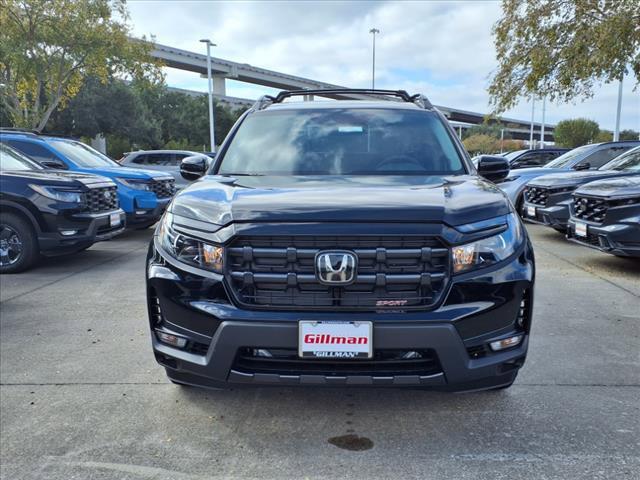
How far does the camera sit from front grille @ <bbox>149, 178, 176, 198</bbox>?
987 cm

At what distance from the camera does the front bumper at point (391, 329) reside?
2.40 m

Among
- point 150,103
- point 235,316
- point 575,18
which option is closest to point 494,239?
point 235,316

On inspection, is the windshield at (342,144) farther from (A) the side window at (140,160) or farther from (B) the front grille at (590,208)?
(A) the side window at (140,160)

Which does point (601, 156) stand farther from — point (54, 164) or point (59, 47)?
point (59, 47)

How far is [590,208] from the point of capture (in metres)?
6.67

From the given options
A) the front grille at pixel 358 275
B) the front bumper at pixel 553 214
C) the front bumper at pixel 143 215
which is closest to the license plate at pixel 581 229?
the front bumper at pixel 553 214

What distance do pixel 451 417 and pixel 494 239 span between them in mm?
1086

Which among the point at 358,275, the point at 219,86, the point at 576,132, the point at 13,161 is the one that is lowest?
the point at 358,275

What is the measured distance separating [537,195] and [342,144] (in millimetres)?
6282

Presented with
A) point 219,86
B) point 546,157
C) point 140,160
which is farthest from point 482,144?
point 140,160

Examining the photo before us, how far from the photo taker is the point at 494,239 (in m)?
2.59

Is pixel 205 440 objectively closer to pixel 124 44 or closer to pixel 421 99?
pixel 421 99

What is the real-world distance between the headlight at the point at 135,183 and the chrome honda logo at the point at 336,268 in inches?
314

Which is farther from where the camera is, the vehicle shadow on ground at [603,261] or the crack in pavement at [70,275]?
the vehicle shadow on ground at [603,261]
